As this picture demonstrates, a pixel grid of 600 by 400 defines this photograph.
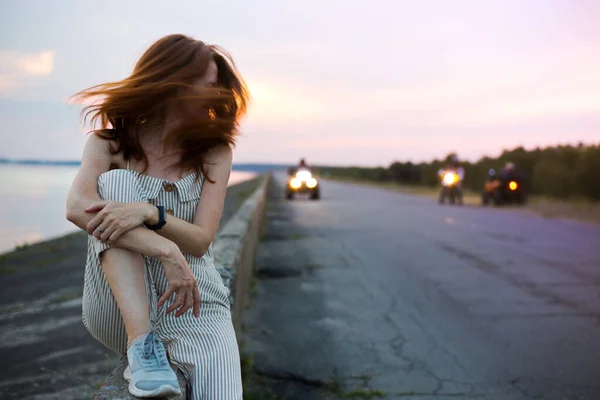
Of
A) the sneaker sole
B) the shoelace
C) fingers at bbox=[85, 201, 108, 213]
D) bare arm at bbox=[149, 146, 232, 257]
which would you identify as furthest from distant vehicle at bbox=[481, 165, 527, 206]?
the sneaker sole

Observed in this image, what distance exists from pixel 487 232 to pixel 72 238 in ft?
27.1

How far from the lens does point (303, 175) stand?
27.5 metres

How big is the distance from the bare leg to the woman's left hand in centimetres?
7

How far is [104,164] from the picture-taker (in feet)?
8.39

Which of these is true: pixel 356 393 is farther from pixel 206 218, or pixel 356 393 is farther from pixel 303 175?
pixel 303 175

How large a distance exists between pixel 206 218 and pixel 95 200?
43cm

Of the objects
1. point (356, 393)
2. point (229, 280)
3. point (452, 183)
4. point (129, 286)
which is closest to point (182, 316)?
point (129, 286)

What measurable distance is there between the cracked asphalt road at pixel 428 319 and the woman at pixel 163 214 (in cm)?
174

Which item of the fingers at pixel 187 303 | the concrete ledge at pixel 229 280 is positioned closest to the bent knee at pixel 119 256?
the fingers at pixel 187 303

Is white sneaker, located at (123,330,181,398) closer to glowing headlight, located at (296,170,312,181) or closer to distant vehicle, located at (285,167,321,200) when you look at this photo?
distant vehicle, located at (285,167,321,200)

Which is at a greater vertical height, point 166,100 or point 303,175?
point 166,100

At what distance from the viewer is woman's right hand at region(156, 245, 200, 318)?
2.23 meters

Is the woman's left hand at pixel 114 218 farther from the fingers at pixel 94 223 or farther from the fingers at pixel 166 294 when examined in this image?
the fingers at pixel 166 294

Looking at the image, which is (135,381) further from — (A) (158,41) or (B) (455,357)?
(B) (455,357)
